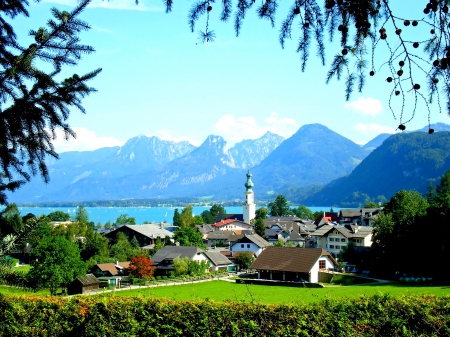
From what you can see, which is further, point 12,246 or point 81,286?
point 81,286

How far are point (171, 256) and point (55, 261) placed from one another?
55.0ft

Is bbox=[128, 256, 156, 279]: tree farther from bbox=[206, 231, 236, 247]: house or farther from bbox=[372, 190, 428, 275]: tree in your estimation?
bbox=[206, 231, 236, 247]: house

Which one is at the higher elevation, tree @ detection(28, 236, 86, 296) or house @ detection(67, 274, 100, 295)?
tree @ detection(28, 236, 86, 296)

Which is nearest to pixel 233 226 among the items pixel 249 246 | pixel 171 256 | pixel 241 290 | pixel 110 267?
pixel 249 246

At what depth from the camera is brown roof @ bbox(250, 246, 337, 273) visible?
41.7 meters

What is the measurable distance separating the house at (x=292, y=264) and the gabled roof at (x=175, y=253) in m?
7.63

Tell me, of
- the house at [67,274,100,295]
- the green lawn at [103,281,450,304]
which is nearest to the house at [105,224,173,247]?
the green lawn at [103,281,450,304]

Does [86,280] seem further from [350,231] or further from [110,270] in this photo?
[350,231]

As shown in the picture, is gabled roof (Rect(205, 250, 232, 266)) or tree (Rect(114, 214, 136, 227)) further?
tree (Rect(114, 214, 136, 227))

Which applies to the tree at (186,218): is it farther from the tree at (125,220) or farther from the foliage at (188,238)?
the foliage at (188,238)

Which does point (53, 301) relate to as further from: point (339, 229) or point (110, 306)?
point (339, 229)

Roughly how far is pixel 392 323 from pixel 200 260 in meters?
38.7

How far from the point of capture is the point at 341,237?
61.2m

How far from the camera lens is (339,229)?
202 feet
